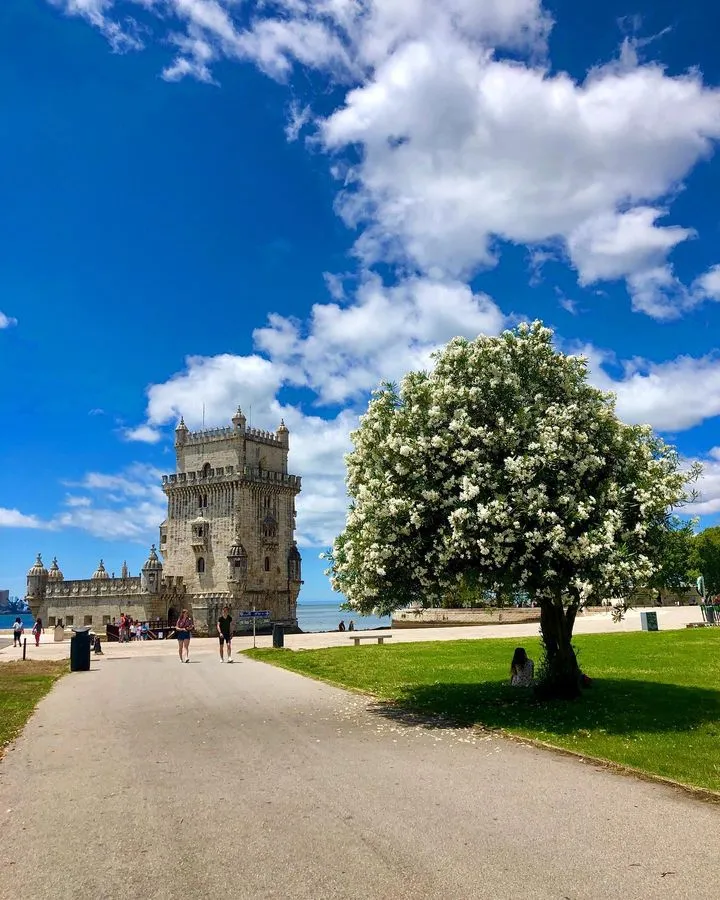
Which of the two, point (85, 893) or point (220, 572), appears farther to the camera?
point (220, 572)

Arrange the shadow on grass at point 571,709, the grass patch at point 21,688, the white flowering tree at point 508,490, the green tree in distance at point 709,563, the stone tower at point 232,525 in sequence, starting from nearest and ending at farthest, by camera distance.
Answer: the shadow on grass at point 571,709, the white flowering tree at point 508,490, the grass patch at point 21,688, the stone tower at point 232,525, the green tree in distance at point 709,563

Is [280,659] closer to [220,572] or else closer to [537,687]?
[537,687]

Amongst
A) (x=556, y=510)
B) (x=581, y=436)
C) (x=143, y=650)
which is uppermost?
(x=581, y=436)

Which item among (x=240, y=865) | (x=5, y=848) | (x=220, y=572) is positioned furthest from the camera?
(x=220, y=572)

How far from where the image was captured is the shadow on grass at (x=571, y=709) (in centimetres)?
1366

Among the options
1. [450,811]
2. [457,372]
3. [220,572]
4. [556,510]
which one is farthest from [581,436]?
[220,572]

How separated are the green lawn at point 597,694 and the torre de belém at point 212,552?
3962 centimetres

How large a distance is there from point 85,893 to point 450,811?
4294 millimetres

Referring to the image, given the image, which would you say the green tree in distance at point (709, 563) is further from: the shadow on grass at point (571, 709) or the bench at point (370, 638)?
the shadow on grass at point (571, 709)

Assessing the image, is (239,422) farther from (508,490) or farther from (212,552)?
(508,490)

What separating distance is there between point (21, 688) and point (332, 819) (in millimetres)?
17001

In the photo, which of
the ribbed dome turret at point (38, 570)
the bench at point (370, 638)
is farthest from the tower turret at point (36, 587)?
the bench at point (370, 638)

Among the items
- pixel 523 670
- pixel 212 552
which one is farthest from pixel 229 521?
pixel 523 670

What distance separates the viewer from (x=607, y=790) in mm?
9562
